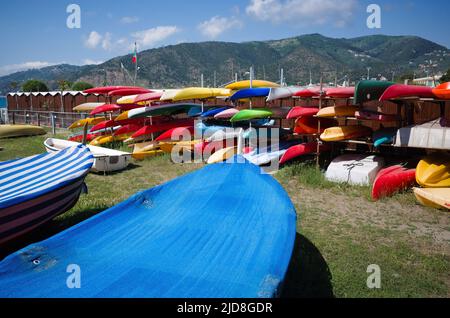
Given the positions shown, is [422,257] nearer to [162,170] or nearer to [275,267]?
[275,267]

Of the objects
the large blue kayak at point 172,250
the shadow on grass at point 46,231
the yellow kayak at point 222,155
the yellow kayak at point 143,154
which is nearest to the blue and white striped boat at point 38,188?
the shadow on grass at point 46,231

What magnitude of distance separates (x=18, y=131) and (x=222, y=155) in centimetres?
1170

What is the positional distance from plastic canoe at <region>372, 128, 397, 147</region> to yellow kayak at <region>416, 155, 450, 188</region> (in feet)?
3.24

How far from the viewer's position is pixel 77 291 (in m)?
2.70

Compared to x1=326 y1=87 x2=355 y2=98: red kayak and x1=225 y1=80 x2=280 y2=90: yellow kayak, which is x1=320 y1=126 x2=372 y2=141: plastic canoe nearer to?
x1=326 y1=87 x2=355 y2=98: red kayak

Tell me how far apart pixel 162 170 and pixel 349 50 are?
20805cm

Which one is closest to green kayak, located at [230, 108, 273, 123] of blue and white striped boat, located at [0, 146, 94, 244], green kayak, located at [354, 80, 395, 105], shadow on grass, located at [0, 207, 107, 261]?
green kayak, located at [354, 80, 395, 105]

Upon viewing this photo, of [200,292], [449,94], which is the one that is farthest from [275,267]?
[449,94]

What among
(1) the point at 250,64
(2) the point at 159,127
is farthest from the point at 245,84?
(1) the point at 250,64

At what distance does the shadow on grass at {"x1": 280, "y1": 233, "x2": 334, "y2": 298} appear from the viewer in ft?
12.0

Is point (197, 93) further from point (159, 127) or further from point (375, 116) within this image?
point (375, 116)

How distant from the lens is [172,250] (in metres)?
3.28

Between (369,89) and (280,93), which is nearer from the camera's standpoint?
(369,89)

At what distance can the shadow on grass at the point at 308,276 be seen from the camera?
144 inches
